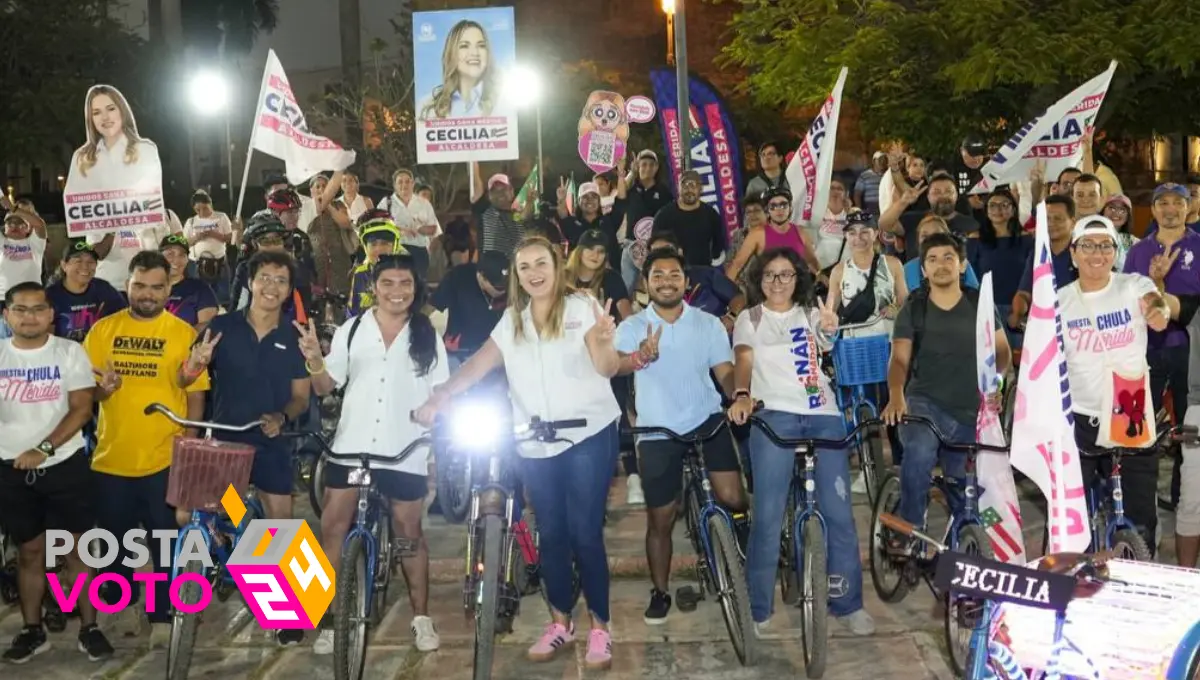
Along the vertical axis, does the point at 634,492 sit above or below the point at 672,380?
below

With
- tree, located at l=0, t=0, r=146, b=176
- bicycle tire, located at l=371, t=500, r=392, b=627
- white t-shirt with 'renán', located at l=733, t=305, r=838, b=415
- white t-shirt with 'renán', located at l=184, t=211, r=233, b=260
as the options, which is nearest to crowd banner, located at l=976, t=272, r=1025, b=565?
white t-shirt with 'renán', located at l=733, t=305, r=838, b=415

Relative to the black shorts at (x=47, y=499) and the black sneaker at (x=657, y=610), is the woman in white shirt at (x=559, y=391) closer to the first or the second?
the black sneaker at (x=657, y=610)

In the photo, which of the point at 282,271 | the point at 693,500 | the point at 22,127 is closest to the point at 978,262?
the point at 693,500

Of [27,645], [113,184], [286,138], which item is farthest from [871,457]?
[286,138]

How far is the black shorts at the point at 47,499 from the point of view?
692 cm

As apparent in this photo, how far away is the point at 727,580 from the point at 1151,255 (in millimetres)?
3845

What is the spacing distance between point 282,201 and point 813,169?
15.2ft

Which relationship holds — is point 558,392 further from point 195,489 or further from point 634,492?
point 634,492

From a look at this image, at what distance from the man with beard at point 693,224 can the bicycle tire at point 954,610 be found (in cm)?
511

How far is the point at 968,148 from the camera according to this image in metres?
12.1

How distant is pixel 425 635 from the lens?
6.89m

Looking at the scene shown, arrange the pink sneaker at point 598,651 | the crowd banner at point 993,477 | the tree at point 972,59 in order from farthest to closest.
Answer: the tree at point 972,59
the pink sneaker at point 598,651
the crowd banner at point 993,477

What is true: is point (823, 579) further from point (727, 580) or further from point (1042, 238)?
point (1042, 238)

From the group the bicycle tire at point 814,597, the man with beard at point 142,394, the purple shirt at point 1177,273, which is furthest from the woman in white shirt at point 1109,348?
the man with beard at point 142,394
